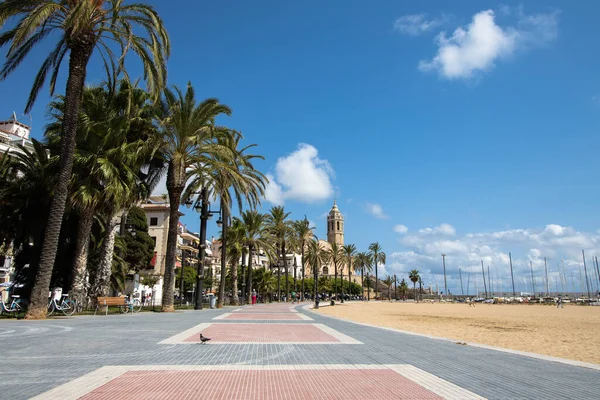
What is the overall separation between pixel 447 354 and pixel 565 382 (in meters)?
2.42

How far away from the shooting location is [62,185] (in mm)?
15719

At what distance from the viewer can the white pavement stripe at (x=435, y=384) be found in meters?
4.68

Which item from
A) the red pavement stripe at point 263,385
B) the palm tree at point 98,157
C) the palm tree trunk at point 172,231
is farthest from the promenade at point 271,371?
the palm tree trunk at point 172,231

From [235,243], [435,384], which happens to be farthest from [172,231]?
[235,243]

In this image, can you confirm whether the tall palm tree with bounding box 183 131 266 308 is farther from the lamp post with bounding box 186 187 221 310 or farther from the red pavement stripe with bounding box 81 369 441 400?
the red pavement stripe with bounding box 81 369 441 400

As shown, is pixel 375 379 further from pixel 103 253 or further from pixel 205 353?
pixel 103 253

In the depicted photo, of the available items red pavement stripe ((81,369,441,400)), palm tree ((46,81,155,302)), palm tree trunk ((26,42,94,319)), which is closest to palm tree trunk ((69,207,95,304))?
palm tree ((46,81,155,302))

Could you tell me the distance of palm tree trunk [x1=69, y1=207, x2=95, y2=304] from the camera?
19.1 m

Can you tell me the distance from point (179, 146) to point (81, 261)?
7448 mm

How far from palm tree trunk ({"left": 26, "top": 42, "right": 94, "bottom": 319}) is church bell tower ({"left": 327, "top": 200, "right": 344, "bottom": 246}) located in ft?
413

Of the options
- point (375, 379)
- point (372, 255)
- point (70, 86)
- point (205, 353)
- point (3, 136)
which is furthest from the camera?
point (372, 255)

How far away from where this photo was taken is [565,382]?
5609 mm

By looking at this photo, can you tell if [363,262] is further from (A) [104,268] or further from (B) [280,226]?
(A) [104,268]

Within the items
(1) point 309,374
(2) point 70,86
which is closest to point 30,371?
(1) point 309,374
